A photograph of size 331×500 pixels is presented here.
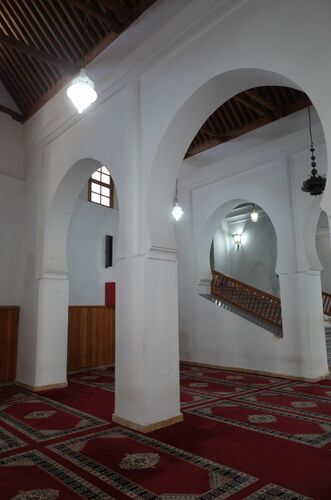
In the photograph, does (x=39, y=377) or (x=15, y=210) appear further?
(x=15, y=210)

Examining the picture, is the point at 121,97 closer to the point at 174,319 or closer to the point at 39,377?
the point at 174,319

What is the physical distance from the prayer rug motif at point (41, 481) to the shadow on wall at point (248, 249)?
1343 cm

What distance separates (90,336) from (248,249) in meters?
9.44

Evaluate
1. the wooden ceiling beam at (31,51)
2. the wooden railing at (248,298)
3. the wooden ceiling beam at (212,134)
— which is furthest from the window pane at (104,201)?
the wooden ceiling beam at (31,51)

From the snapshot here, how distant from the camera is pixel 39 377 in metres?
6.93

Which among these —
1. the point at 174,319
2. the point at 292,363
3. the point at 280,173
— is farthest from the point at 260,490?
the point at 280,173

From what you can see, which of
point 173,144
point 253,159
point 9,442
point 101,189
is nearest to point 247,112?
point 253,159

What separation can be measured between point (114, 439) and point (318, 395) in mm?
3649

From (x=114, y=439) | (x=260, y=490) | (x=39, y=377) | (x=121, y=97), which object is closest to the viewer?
(x=260, y=490)

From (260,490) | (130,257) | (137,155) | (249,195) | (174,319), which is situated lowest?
(260,490)

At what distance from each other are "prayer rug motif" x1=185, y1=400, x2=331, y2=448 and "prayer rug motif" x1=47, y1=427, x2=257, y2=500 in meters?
1.17

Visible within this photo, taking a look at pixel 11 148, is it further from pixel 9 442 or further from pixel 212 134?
pixel 9 442

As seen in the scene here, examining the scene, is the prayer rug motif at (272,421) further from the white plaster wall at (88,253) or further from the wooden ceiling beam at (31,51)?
the wooden ceiling beam at (31,51)

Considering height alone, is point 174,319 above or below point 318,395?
above
